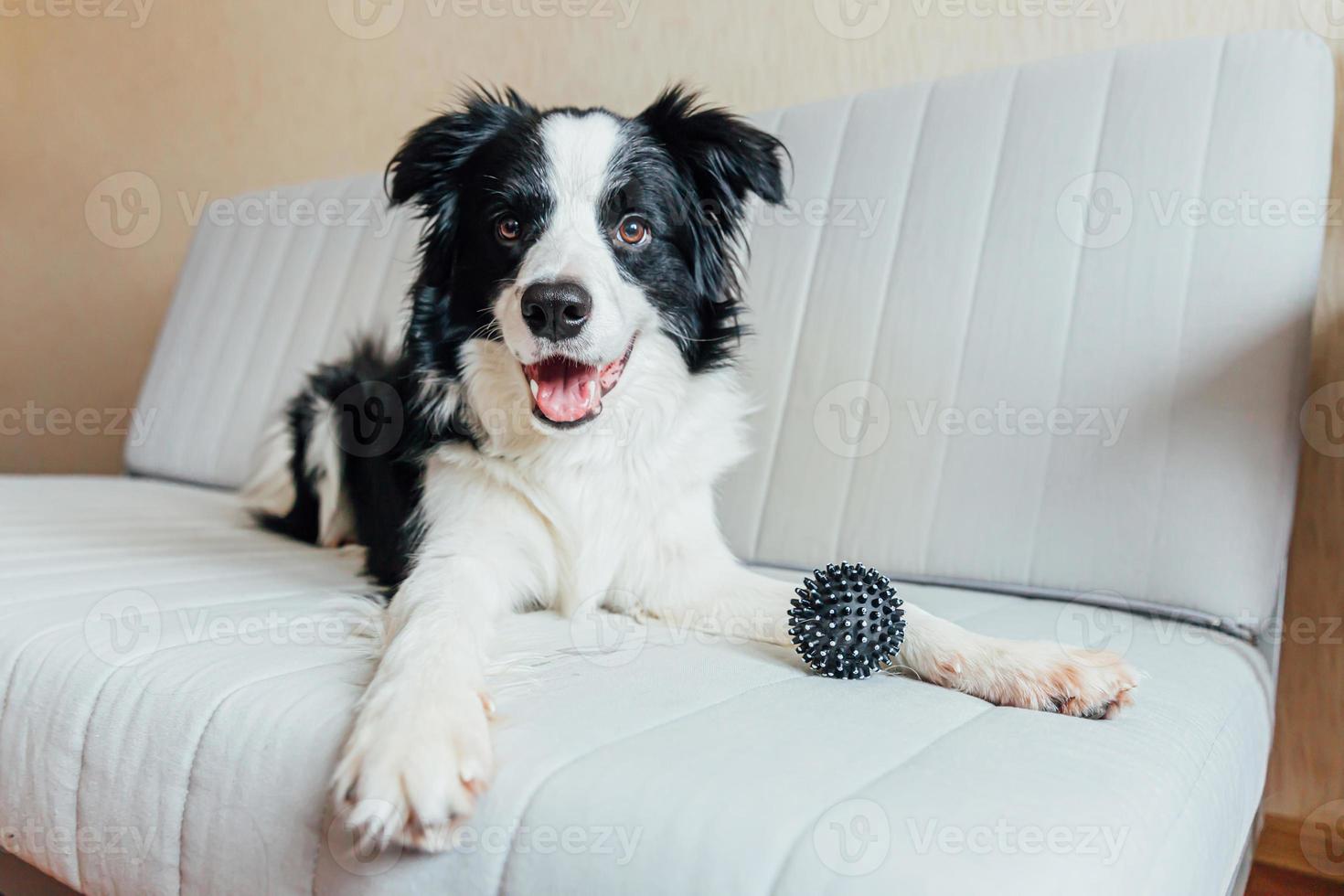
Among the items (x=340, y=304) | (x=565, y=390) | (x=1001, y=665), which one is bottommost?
(x=1001, y=665)

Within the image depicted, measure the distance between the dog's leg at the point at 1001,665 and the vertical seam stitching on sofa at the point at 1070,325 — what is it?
45 cm

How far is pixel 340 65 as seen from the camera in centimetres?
318

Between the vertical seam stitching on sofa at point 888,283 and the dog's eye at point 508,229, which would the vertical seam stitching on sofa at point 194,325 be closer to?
the dog's eye at point 508,229

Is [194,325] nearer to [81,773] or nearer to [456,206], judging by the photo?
[456,206]

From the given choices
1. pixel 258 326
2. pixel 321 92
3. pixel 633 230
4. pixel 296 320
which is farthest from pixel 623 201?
pixel 321 92

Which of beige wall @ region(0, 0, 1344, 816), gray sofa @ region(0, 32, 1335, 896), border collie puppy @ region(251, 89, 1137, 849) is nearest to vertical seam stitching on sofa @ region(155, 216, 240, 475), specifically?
gray sofa @ region(0, 32, 1335, 896)

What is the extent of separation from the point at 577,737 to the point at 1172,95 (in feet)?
4.73

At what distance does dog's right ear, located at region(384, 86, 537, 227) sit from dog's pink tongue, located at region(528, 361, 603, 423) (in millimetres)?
384

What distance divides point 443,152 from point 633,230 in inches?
13.6

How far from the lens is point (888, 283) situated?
5.84ft

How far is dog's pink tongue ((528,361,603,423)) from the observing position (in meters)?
1.33

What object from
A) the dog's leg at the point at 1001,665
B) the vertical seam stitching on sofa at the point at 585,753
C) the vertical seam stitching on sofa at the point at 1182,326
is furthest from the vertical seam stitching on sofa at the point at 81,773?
the vertical seam stitching on sofa at the point at 1182,326

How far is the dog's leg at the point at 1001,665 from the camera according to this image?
98cm

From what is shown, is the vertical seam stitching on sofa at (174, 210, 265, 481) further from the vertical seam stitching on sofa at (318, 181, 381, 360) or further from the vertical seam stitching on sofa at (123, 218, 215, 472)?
the vertical seam stitching on sofa at (318, 181, 381, 360)
